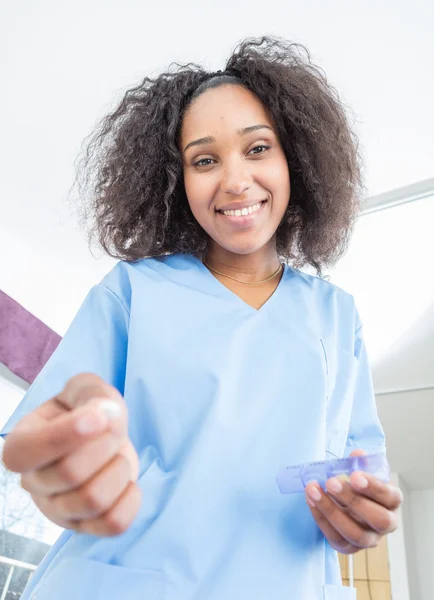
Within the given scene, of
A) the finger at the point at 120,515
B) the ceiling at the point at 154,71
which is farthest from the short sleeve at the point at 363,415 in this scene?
the ceiling at the point at 154,71

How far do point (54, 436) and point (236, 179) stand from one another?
522mm

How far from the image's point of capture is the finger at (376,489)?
536 millimetres

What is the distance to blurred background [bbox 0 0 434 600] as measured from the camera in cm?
194

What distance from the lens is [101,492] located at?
332 millimetres

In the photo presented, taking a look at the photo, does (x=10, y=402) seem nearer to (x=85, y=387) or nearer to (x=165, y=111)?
(x=165, y=111)

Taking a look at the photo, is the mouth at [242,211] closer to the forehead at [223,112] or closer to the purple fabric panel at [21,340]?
the forehead at [223,112]

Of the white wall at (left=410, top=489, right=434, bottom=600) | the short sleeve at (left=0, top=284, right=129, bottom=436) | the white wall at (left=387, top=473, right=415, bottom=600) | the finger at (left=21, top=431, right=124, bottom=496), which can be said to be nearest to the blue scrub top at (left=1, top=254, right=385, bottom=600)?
the short sleeve at (left=0, top=284, right=129, bottom=436)

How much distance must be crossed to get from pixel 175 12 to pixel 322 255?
1.30 meters

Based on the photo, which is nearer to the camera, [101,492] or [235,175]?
[101,492]

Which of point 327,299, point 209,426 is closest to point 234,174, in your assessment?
point 327,299

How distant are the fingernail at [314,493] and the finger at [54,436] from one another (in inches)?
12.1

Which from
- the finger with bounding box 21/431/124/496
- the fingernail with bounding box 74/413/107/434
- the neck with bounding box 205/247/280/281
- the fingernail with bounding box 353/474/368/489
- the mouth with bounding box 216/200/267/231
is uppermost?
the mouth with bounding box 216/200/267/231

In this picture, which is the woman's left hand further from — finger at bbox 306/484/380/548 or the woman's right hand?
the woman's right hand

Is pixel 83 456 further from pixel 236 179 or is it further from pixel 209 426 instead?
pixel 236 179
